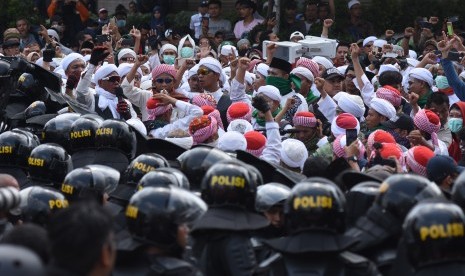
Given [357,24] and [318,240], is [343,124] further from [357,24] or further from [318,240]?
[357,24]

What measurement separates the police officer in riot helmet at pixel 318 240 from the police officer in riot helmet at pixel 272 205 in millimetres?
1054

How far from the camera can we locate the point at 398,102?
1275 cm

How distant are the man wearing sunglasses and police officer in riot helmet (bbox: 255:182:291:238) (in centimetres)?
489

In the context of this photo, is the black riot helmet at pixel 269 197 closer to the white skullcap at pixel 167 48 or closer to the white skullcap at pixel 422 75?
the white skullcap at pixel 422 75

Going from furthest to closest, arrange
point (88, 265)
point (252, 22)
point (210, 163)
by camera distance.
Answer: point (252, 22), point (210, 163), point (88, 265)

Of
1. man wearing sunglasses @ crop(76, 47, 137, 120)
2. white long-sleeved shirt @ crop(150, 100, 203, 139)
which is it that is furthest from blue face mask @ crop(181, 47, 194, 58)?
white long-sleeved shirt @ crop(150, 100, 203, 139)

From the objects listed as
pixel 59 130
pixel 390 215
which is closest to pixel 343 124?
pixel 59 130

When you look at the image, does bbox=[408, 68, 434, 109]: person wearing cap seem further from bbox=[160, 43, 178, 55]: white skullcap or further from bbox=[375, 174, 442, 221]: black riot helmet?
bbox=[375, 174, 442, 221]: black riot helmet

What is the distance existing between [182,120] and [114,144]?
9.00 ft

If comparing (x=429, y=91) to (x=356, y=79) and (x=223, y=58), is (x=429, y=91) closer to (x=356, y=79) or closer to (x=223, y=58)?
(x=356, y=79)

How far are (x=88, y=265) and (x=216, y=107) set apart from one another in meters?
8.23

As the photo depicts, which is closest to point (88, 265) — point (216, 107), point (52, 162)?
point (52, 162)

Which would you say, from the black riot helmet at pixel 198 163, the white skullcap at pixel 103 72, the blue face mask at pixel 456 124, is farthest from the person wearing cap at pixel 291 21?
the black riot helmet at pixel 198 163

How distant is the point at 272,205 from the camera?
7508mm
